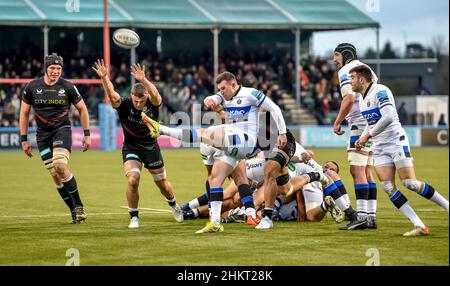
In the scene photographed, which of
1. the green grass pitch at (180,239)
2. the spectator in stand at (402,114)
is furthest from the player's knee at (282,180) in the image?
the spectator in stand at (402,114)

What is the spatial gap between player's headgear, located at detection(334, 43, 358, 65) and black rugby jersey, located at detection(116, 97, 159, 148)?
2761 mm

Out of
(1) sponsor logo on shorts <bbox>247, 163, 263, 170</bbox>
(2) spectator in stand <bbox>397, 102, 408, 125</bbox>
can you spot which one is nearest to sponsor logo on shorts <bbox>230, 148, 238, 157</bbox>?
(1) sponsor logo on shorts <bbox>247, 163, 263, 170</bbox>

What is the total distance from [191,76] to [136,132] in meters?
34.2

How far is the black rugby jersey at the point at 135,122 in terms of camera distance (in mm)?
13148

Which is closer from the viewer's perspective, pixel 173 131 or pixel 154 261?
pixel 154 261

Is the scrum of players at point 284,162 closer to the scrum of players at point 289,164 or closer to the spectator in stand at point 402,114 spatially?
the scrum of players at point 289,164

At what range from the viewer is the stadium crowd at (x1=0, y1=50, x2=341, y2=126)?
140 feet

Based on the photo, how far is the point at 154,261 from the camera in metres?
9.61

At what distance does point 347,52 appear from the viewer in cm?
1353

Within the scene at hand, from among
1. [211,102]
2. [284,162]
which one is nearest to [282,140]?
[284,162]

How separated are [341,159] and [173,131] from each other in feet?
67.2

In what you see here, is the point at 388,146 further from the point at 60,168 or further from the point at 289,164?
the point at 60,168
